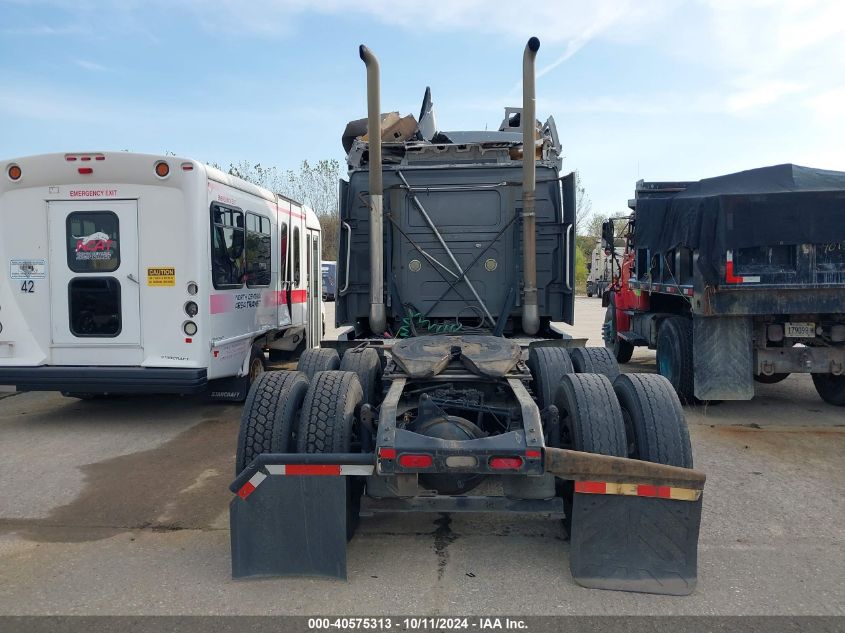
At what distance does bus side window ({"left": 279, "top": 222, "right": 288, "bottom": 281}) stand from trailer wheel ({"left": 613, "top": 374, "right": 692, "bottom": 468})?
7.26 metres

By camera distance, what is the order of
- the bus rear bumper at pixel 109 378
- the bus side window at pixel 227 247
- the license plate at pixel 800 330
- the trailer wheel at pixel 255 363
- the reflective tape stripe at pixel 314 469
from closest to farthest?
the reflective tape stripe at pixel 314 469 < the bus rear bumper at pixel 109 378 < the bus side window at pixel 227 247 < the license plate at pixel 800 330 < the trailer wheel at pixel 255 363

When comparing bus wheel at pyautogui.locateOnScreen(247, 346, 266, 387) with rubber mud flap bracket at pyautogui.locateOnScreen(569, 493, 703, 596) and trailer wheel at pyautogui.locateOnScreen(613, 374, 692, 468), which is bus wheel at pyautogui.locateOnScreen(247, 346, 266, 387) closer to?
trailer wheel at pyautogui.locateOnScreen(613, 374, 692, 468)

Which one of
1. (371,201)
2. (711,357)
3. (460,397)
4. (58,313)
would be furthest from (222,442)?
(711,357)

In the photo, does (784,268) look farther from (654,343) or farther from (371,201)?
(371,201)

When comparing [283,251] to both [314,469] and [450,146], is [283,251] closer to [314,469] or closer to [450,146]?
[450,146]

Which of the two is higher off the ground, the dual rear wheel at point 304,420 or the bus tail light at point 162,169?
the bus tail light at point 162,169

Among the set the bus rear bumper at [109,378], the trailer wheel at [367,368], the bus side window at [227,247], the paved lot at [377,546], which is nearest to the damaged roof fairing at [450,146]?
the bus side window at [227,247]

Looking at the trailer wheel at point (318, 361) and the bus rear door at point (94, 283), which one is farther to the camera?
the bus rear door at point (94, 283)

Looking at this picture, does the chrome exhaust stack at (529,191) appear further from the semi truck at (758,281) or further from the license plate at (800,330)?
the license plate at (800,330)

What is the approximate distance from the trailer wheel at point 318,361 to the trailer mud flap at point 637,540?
2.79 metres


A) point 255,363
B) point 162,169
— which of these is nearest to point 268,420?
point 162,169

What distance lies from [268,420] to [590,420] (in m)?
1.99

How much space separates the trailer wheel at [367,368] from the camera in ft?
18.0

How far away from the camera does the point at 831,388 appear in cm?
877
